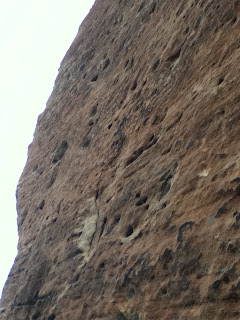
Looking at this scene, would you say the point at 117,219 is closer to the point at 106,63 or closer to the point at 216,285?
the point at 216,285

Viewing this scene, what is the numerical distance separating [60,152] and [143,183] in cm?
353

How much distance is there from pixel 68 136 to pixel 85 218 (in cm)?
237

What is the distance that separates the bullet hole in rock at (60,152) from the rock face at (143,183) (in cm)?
3

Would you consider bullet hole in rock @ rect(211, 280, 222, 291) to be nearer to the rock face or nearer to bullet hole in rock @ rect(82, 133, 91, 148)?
Answer: the rock face

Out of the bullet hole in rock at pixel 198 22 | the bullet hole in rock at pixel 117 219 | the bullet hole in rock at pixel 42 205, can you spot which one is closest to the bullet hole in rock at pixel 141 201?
the bullet hole in rock at pixel 117 219

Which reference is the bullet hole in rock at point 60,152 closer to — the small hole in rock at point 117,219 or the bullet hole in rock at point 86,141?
the bullet hole in rock at point 86,141

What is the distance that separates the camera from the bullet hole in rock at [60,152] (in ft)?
28.7

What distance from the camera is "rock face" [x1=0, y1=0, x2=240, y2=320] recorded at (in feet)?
13.9

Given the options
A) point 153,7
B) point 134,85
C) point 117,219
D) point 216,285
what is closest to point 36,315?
point 117,219

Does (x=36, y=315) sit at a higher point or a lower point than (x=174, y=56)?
lower

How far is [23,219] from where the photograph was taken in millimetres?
9133

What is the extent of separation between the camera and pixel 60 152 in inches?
347

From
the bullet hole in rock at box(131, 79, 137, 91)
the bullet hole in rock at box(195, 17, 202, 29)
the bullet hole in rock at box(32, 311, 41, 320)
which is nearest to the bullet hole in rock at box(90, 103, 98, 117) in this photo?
the bullet hole in rock at box(131, 79, 137, 91)

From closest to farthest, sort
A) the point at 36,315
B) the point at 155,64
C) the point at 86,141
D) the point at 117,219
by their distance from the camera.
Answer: the point at 117,219 → the point at 155,64 → the point at 36,315 → the point at 86,141
